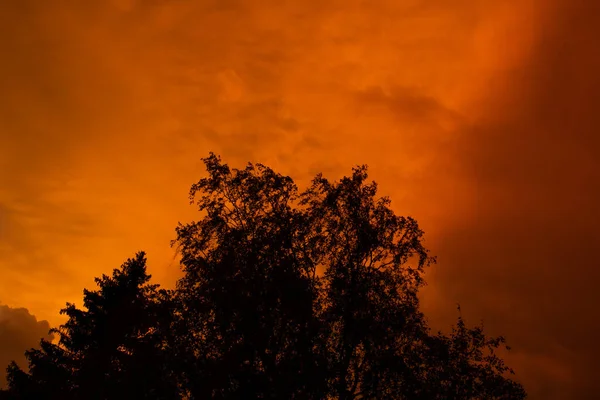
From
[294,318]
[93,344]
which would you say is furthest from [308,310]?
[93,344]

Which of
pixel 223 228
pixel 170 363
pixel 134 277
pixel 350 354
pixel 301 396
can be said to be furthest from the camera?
pixel 134 277

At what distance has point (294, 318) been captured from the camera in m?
27.1

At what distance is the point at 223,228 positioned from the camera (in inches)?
1193

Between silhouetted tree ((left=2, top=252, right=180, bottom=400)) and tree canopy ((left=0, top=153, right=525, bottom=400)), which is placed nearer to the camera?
tree canopy ((left=0, top=153, right=525, bottom=400))

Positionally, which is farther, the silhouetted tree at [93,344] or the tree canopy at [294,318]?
the silhouetted tree at [93,344]

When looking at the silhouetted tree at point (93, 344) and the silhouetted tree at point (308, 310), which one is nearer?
the silhouetted tree at point (308, 310)

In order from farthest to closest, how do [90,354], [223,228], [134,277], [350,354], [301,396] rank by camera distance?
1. [134,277]
2. [90,354]
3. [223,228]
4. [350,354]
5. [301,396]

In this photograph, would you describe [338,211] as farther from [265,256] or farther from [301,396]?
[301,396]

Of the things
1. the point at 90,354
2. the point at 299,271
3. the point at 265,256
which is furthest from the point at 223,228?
the point at 90,354

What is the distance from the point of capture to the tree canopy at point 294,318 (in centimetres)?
2552

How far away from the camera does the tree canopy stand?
83.7ft

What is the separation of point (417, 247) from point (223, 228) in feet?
42.0

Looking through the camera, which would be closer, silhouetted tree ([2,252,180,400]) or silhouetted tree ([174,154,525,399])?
silhouetted tree ([174,154,525,399])

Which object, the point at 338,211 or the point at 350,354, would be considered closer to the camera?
the point at 350,354
